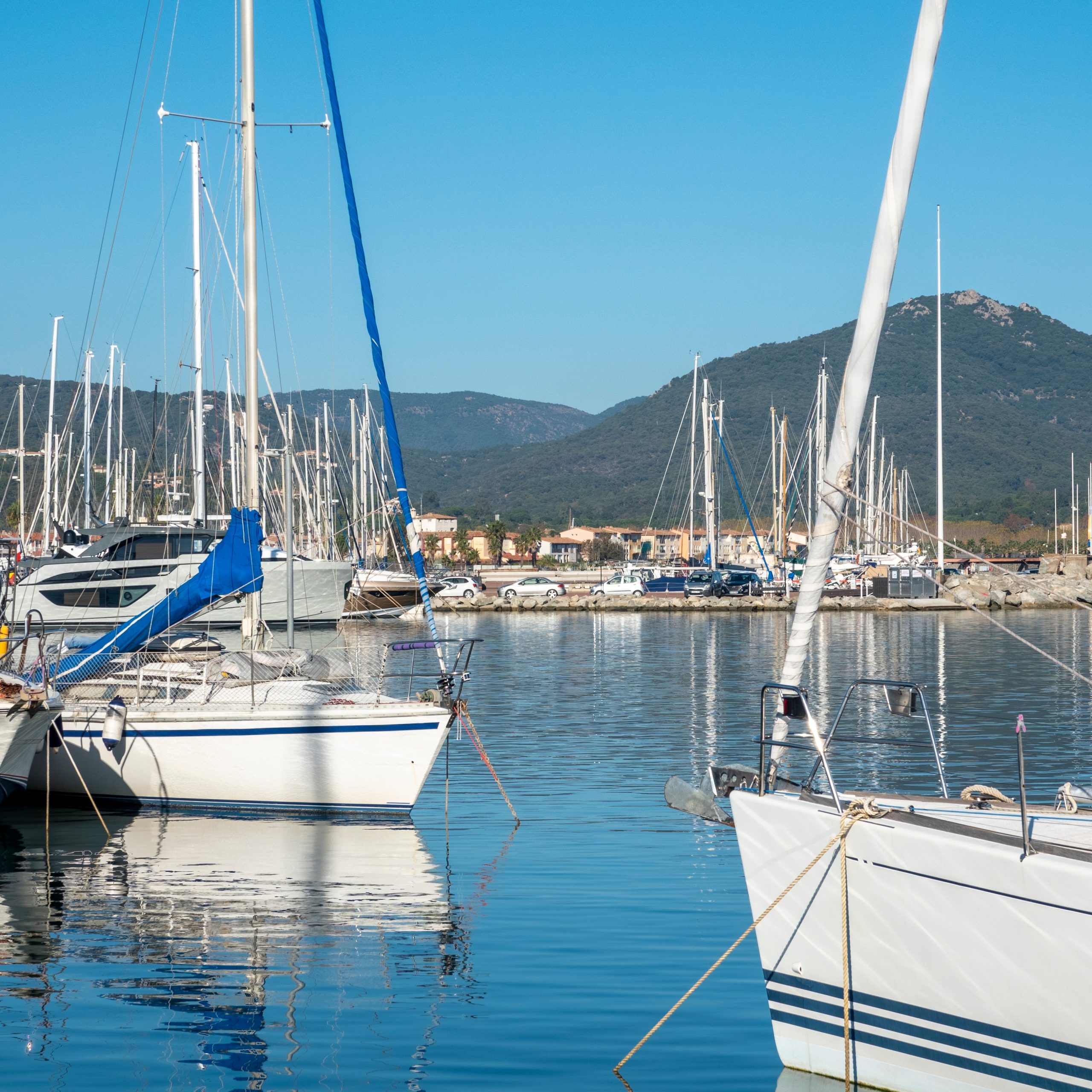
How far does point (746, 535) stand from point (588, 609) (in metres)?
66.1

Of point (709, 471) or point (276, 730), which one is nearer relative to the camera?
point (276, 730)

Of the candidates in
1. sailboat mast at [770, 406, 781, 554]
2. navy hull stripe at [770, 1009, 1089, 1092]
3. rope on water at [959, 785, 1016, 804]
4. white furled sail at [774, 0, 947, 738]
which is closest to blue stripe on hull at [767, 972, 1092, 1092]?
navy hull stripe at [770, 1009, 1089, 1092]

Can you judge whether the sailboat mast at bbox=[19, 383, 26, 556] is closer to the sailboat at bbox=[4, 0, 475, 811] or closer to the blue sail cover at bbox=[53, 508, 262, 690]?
the blue sail cover at bbox=[53, 508, 262, 690]

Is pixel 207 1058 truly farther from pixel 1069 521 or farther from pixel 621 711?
pixel 1069 521

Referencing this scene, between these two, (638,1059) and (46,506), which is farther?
(46,506)

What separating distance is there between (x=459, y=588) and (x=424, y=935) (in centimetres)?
7637

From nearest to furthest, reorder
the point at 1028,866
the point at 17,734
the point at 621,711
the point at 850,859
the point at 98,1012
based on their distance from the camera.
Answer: the point at 1028,866 → the point at 850,859 → the point at 98,1012 → the point at 17,734 → the point at 621,711

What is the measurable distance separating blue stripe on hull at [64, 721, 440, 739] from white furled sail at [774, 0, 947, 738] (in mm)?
7256

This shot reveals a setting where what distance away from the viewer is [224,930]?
10.9m

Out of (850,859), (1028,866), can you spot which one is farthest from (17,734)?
(1028,866)

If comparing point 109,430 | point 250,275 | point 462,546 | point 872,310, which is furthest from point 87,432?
point 462,546

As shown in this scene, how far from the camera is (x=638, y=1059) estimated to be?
800cm

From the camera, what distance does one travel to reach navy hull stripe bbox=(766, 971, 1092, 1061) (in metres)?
6.46

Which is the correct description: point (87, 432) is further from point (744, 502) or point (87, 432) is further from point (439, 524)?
point (439, 524)
